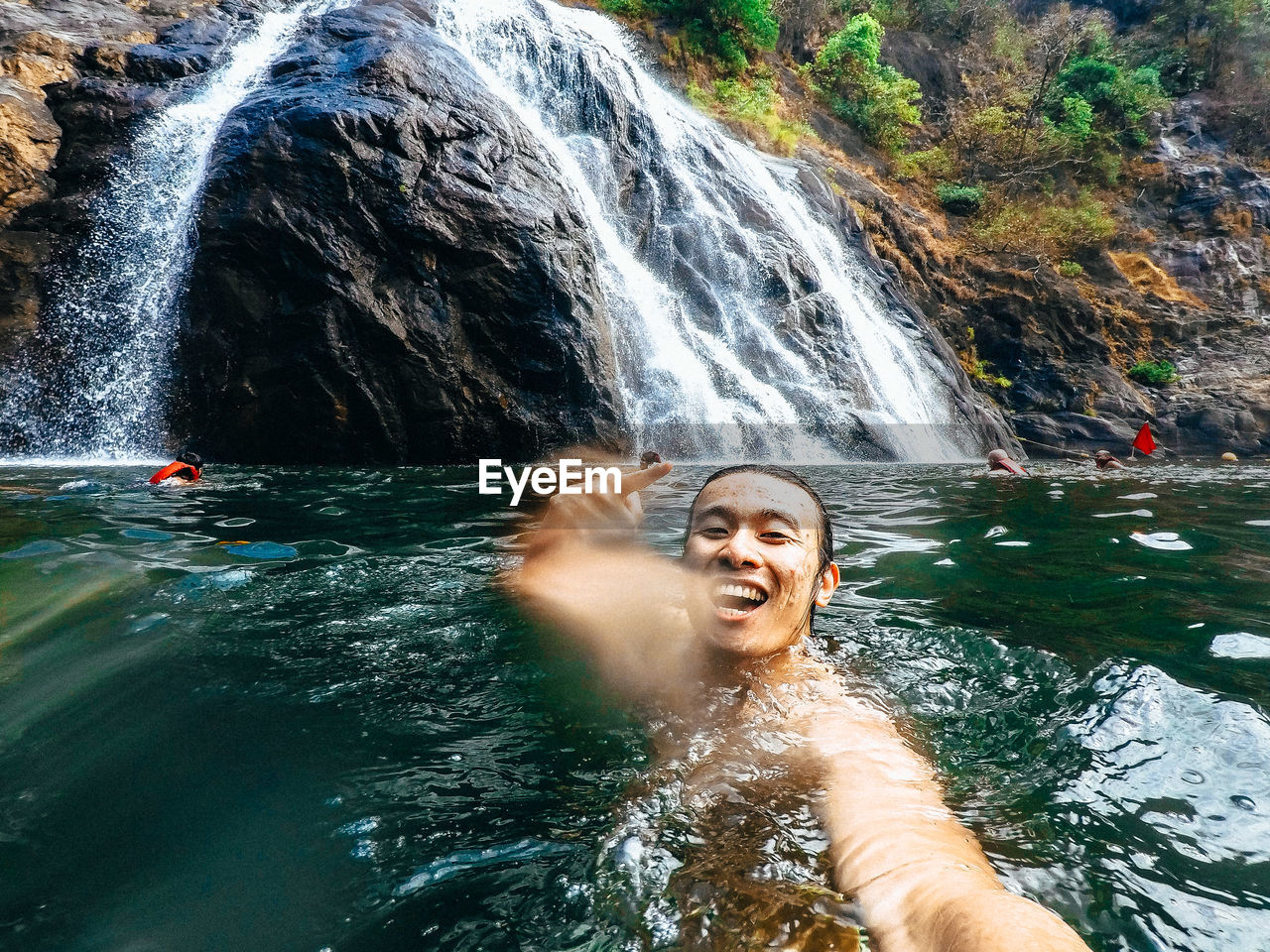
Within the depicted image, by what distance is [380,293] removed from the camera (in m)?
9.61

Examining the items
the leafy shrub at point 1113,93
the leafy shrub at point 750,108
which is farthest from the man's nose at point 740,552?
the leafy shrub at point 1113,93

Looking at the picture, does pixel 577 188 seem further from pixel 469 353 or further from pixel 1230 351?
pixel 1230 351

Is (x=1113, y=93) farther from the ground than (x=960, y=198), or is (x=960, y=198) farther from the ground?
(x=1113, y=93)

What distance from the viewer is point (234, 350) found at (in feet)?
30.8

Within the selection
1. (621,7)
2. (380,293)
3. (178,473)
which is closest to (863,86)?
(621,7)

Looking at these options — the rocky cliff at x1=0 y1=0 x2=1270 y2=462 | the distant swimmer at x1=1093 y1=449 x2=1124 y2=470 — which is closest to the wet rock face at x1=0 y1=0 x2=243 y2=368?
the rocky cliff at x1=0 y1=0 x2=1270 y2=462

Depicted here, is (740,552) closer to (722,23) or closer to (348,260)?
(348,260)

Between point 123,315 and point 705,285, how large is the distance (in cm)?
961

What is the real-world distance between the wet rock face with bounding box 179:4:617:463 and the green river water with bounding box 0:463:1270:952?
566 cm

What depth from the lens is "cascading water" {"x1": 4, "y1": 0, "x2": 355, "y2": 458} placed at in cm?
938

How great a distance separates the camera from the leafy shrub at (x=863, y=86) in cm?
2233

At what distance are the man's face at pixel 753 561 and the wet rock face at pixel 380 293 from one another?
26.3 ft

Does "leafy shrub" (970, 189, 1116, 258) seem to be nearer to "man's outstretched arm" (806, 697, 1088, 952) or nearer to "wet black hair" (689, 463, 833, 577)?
"wet black hair" (689, 463, 833, 577)

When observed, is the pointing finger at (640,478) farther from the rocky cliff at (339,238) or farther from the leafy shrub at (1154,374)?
the leafy shrub at (1154,374)
